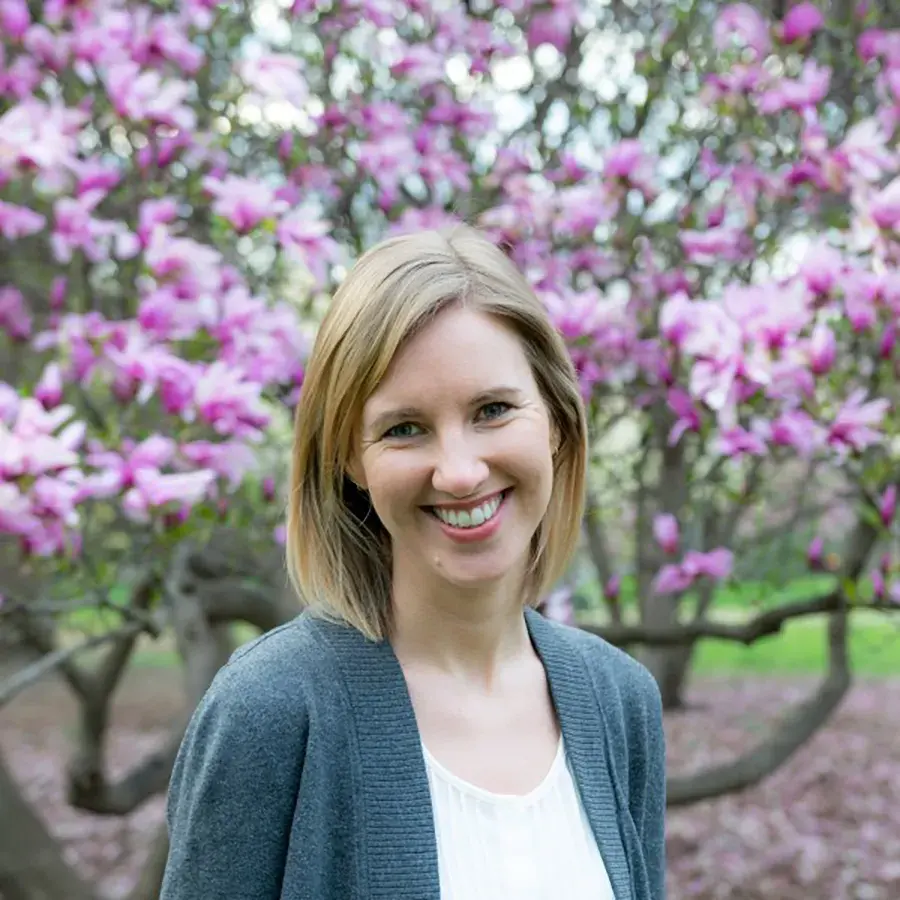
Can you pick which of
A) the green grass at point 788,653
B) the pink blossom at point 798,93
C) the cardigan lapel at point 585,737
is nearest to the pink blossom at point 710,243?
the pink blossom at point 798,93

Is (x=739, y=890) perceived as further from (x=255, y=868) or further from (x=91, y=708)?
(x=255, y=868)

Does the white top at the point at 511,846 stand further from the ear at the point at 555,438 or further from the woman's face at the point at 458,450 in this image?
the ear at the point at 555,438

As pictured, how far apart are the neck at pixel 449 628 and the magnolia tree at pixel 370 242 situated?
734 millimetres

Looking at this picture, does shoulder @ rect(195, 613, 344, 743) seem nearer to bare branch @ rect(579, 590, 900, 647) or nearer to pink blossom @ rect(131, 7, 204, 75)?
bare branch @ rect(579, 590, 900, 647)

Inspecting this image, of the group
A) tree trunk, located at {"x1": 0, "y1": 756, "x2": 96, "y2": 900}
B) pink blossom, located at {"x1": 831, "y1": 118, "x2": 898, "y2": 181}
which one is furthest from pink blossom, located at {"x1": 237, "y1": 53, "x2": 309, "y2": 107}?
tree trunk, located at {"x1": 0, "y1": 756, "x2": 96, "y2": 900}

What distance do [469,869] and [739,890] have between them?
129 inches

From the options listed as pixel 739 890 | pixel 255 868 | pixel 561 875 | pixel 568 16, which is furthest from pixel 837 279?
pixel 739 890

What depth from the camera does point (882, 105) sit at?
285 centimetres

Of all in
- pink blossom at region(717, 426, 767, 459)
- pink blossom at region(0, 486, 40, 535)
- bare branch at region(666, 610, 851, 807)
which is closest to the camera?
pink blossom at region(0, 486, 40, 535)

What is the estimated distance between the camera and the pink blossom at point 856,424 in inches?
84.1

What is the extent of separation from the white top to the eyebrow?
0.32 meters

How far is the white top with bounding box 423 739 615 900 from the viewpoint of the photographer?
1.24m

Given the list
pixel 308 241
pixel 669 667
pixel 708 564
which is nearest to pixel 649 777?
pixel 708 564

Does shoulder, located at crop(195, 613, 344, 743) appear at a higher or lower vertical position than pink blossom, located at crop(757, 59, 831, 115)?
lower
